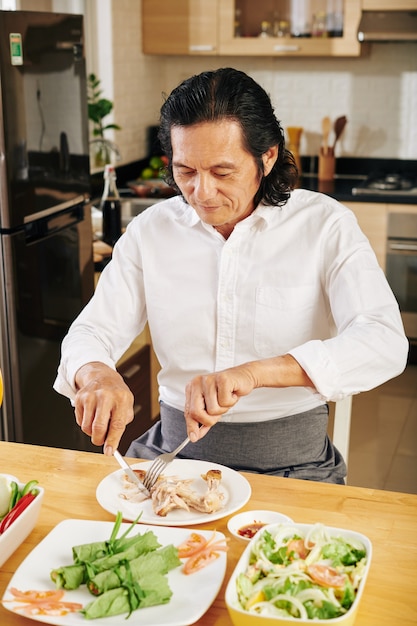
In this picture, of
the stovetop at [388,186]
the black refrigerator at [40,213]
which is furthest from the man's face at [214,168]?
the stovetop at [388,186]

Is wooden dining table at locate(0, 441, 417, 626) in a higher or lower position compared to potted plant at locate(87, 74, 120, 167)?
lower

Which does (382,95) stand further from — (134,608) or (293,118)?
(134,608)

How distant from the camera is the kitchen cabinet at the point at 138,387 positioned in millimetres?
3258

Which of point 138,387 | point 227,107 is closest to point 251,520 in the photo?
point 227,107

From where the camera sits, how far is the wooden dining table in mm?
1150

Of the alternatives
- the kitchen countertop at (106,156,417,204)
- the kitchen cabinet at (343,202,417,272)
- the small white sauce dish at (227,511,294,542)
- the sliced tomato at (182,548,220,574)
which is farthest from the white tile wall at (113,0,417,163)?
the sliced tomato at (182,548,220,574)

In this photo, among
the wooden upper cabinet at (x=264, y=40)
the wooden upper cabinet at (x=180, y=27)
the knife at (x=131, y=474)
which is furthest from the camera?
the wooden upper cabinet at (x=180, y=27)

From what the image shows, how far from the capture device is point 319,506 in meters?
1.42

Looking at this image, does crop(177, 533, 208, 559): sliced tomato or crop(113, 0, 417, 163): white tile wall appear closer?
crop(177, 533, 208, 559): sliced tomato

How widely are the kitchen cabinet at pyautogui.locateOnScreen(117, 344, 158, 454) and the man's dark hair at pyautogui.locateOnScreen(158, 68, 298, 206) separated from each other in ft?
5.24

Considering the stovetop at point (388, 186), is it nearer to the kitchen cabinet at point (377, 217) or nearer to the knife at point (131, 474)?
the kitchen cabinet at point (377, 217)

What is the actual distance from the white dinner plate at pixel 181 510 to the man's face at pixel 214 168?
0.52 metres

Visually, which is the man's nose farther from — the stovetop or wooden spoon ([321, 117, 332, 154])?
wooden spoon ([321, 117, 332, 154])

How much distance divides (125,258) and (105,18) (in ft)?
8.59
